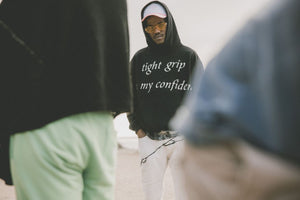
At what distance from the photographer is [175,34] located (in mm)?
2680

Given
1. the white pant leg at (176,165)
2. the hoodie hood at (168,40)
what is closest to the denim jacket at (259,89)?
the white pant leg at (176,165)

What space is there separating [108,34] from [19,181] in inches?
24.7

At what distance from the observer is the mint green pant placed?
3.60 ft

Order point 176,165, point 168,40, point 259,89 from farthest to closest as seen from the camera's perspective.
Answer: point 168,40
point 176,165
point 259,89

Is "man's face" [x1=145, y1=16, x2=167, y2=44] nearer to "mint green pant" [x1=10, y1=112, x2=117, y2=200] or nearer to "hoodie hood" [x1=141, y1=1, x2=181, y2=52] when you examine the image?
"hoodie hood" [x1=141, y1=1, x2=181, y2=52]

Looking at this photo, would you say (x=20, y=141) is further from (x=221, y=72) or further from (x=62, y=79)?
(x=221, y=72)

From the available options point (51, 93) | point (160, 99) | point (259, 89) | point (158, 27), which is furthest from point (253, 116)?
point (158, 27)

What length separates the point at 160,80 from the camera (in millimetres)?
2506

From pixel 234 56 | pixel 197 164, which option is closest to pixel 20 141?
pixel 197 164

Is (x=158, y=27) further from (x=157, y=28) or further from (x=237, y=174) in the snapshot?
(x=237, y=174)

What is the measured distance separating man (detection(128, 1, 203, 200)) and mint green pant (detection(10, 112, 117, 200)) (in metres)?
1.28

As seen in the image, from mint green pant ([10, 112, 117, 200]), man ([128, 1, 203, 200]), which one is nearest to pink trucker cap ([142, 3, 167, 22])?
man ([128, 1, 203, 200])

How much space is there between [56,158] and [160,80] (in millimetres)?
1506

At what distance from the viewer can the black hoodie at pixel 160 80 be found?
246 centimetres
